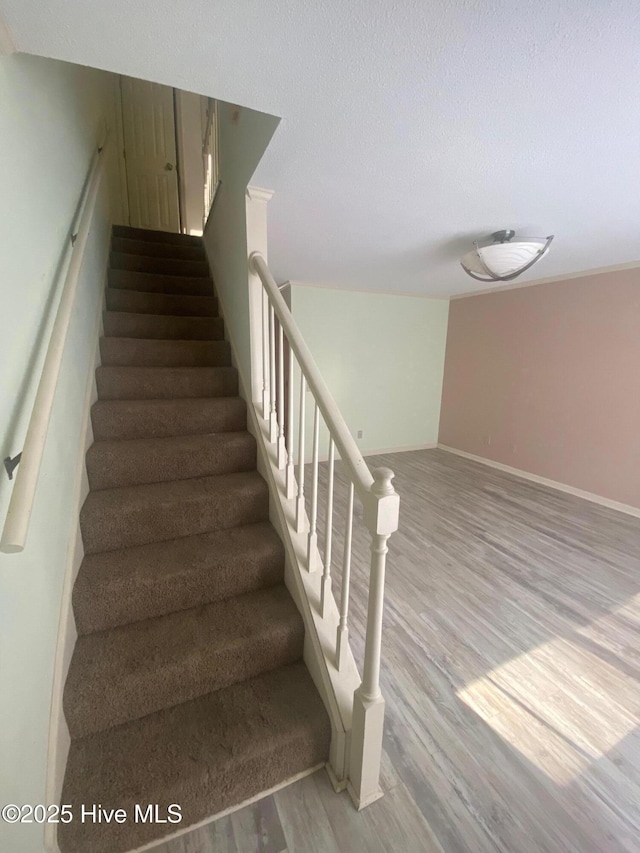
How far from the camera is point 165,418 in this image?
6.48ft

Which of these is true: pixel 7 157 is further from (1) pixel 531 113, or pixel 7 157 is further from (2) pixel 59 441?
(1) pixel 531 113

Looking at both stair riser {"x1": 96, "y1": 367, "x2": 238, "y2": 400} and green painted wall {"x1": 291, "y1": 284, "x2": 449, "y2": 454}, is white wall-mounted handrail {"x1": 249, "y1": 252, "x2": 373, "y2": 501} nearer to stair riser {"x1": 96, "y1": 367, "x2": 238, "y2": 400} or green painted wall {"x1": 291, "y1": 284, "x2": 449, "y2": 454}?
stair riser {"x1": 96, "y1": 367, "x2": 238, "y2": 400}

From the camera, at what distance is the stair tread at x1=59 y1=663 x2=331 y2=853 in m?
0.99

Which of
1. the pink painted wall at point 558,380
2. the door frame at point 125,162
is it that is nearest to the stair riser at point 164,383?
the door frame at point 125,162

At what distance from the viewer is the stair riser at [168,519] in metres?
1.49

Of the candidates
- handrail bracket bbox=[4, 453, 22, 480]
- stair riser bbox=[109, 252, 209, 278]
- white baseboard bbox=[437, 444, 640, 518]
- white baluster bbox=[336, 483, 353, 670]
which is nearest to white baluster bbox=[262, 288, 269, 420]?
white baluster bbox=[336, 483, 353, 670]

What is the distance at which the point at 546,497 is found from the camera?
3564 millimetres

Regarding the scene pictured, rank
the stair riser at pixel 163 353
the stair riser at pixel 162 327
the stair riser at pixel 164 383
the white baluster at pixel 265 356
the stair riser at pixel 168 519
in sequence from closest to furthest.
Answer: the stair riser at pixel 168 519, the white baluster at pixel 265 356, the stair riser at pixel 164 383, the stair riser at pixel 163 353, the stair riser at pixel 162 327

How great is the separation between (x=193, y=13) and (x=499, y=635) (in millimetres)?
2587

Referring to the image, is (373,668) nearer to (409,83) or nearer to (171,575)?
(171,575)

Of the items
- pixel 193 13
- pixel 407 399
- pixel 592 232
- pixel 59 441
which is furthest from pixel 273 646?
pixel 407 399

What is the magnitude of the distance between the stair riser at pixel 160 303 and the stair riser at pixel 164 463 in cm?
127

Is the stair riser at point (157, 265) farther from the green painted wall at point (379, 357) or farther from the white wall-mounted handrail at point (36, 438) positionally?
the white wall-mounted handrail at point (36, 438)

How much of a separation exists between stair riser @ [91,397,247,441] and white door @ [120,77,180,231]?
349 cm
